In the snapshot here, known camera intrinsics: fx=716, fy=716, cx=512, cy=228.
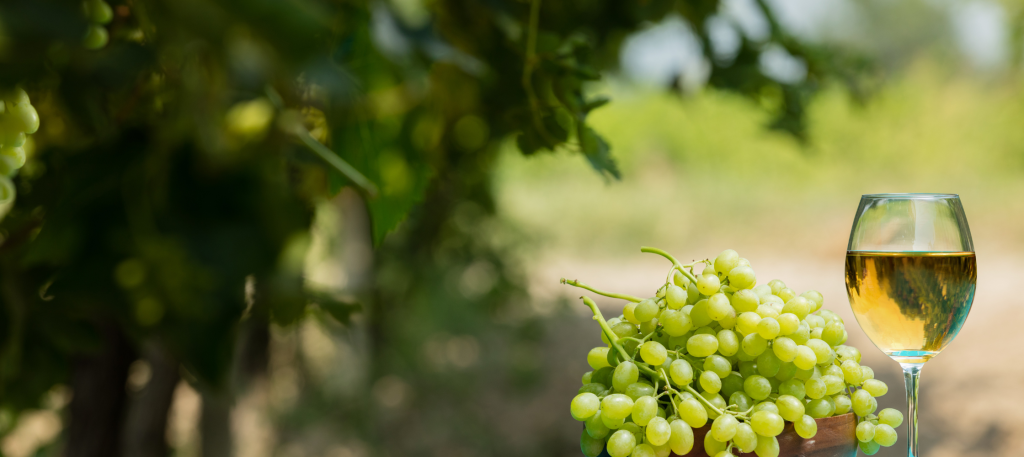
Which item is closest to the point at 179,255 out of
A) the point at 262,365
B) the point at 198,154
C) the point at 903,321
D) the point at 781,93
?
the point at 198,154

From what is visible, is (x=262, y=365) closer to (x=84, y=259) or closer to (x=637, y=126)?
(x=84, y=259)

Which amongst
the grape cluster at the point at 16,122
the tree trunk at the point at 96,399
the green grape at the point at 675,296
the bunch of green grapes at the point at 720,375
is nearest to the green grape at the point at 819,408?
the bunch of green grapes at the point at 720,375

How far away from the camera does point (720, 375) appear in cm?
44

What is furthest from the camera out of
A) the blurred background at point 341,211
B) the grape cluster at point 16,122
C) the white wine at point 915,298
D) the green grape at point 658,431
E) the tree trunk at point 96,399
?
the tree trunk at point 96,399

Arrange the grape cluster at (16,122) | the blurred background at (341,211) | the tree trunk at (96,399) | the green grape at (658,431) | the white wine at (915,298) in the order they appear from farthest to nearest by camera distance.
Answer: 1. the tree trunk at (96,399)
2. the white wine at (915,298)
3. the green grape at (658,431)
4. the grape cluster at (16,122)
5. the blurred background at (341,211)

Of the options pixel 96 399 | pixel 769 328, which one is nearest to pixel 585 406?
pixel 769 328

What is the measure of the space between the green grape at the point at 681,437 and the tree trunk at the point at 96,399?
0.93 m

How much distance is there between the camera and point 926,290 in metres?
0.52

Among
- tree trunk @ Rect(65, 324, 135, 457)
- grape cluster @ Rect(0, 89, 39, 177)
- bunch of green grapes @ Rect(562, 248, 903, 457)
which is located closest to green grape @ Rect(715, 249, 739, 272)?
bunch of green grapes @ Rect(562, 248, 903, 457)

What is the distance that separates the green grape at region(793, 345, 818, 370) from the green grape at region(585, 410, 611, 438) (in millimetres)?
123

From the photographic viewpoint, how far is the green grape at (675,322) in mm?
442

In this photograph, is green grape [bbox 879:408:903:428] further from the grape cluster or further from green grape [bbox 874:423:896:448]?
the grape cluster

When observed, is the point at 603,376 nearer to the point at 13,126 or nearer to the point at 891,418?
the point at 891,418

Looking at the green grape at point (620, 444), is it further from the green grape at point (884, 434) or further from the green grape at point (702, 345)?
the green grape at point (884, 434)
